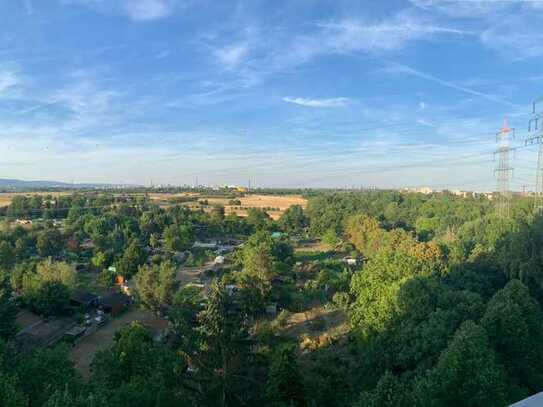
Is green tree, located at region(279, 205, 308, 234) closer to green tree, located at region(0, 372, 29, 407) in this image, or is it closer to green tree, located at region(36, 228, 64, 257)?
green tree, located at region(36, 228, 64, 257)

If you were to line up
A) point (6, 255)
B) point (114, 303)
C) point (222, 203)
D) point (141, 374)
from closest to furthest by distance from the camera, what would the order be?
point (141, 374)
point (114, 303)
point (6, 255)
point (222, 203)

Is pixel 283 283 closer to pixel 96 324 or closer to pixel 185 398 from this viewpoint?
pixel 96 324

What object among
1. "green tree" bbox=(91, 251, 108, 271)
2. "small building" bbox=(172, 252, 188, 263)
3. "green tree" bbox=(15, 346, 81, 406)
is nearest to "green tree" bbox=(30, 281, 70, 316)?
"green tree" bbox=(91, 251, 108, 271)

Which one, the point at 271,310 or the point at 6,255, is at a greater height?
the point at 6,255

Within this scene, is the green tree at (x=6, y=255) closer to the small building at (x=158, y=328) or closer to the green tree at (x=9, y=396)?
the small building at (x=158, y=328)

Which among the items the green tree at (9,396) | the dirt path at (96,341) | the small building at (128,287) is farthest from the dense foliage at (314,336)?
the dirt path at (96,341)

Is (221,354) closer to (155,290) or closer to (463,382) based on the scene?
(463,382)

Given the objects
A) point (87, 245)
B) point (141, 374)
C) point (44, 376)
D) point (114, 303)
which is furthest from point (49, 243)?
point (141, 374)
